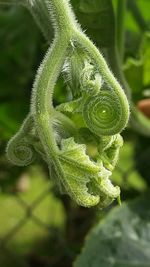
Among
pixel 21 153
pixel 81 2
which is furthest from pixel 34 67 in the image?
pixel 21 153

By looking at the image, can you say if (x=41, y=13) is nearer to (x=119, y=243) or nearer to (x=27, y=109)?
(x=119, y=243)

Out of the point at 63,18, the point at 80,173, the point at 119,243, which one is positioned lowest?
the point at 119,243

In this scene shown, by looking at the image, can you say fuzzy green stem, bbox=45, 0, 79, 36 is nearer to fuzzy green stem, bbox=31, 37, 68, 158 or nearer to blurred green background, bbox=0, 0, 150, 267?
fuzzy green stem, bbox=31, 37, 68, 158

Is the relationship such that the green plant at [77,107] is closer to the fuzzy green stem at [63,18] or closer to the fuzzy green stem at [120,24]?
the fuzzy green stem at [63,18]

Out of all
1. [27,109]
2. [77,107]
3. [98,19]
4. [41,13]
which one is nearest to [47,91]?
[77,107]

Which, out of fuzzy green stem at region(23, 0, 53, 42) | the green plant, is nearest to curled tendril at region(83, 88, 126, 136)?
the green plant

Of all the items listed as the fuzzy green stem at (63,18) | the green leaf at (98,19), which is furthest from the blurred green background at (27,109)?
the fuzzy green stem at (63,18)

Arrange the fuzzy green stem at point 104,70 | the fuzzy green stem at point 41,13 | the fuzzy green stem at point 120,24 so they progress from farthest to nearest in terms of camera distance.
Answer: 1. the fuzzy green stem at point 120,24
2. the fuzzy green stem at point 41,13
3. the fuzzy green stem at point 104,70
